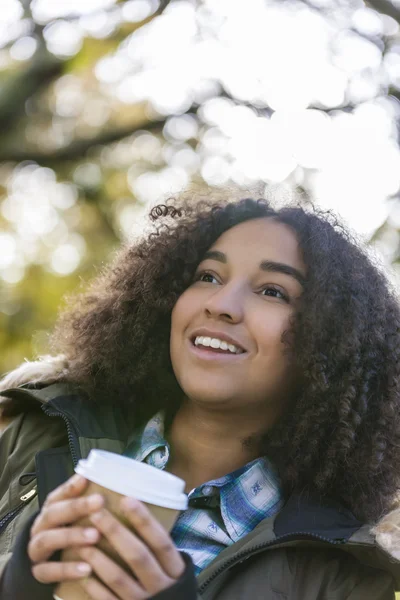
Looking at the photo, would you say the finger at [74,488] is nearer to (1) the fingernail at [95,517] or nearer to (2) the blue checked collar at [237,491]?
(1) the fingernail at [95,517]

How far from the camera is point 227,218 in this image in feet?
9.11

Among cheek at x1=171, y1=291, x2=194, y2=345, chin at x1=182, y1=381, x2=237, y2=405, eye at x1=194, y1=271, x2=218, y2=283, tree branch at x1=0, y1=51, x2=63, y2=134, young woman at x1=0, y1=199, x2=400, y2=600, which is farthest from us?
tree branch at x1=0, y1=51, x2=63, y2=134

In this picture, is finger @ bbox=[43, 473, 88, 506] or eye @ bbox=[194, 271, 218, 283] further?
eye @ bbox=[194, 271, 218, 283]

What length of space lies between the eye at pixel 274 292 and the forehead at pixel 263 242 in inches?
3.8

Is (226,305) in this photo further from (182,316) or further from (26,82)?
(26,82)

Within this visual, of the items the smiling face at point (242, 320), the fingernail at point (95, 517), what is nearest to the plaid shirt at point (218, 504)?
the smiling face at point (242, 320)

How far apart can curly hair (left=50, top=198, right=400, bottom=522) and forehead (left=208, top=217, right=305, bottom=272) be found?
0.12ft

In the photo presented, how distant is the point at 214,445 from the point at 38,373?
67 centimetres

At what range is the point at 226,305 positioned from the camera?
2303mm

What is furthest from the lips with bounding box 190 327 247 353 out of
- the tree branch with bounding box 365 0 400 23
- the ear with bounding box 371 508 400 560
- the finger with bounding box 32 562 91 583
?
the tree branch with bounding box 365 0 400 23

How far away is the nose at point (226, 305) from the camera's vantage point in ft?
7.54

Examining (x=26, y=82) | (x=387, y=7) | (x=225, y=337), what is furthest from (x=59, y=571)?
(x=26, y=82)

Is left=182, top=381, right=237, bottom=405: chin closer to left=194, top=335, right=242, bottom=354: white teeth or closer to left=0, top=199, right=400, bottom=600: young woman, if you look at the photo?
left=0, top=199, right=400, bottom=600: young woman

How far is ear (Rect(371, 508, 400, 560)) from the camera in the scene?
2.02 m
